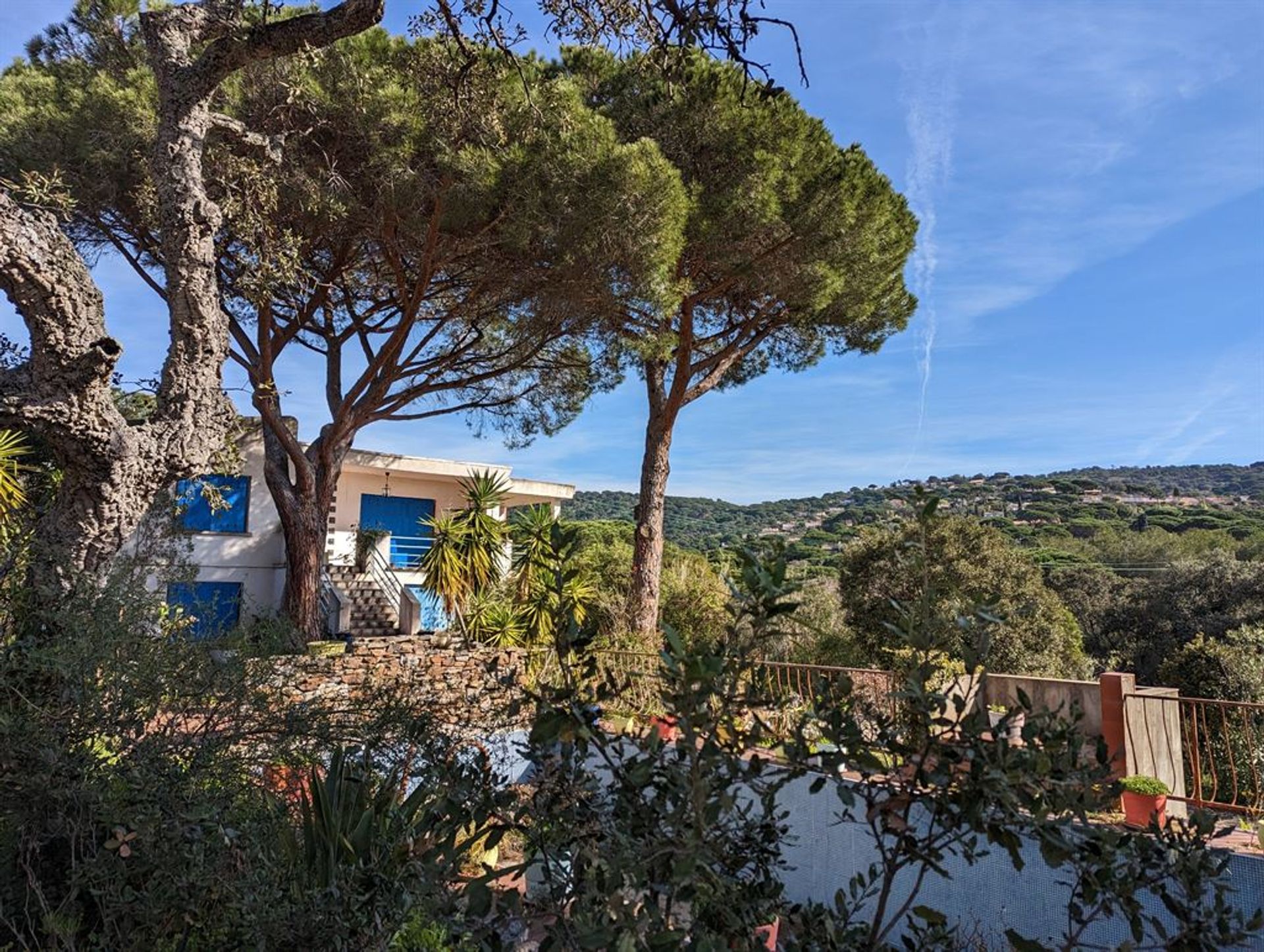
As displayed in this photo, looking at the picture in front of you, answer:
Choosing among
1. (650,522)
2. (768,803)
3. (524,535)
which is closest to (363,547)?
(524,535)

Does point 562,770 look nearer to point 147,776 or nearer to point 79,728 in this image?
point 147,776

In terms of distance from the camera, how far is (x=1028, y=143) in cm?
1396

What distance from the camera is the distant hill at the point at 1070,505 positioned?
29.2 m

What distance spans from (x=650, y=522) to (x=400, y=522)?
738 centimetres

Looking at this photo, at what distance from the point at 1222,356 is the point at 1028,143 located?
109ft

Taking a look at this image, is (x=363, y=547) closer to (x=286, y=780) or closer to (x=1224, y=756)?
(x=286, y=780)

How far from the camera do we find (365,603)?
50.6ft

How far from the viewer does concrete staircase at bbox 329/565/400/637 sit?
15.0 metres

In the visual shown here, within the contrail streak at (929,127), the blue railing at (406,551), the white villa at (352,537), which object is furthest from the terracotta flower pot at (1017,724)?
the blue railing at (406,551)

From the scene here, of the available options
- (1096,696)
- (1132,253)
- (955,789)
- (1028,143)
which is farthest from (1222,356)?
(955,789)

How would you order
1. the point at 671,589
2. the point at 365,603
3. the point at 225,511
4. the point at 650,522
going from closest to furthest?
1. the point at 650,522
2. the point at 225,511
3. the point at 671,589
4. the point at 365,603

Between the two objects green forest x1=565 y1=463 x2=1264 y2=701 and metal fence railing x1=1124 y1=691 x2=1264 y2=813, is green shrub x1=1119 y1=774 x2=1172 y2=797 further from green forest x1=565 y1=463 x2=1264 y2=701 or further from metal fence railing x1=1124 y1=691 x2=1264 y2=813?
green forest x1=565 y1=463 x2=1264 y2=701

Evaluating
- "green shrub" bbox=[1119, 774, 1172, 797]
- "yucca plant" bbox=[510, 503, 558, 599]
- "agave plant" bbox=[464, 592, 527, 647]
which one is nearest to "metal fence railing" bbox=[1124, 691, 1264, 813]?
"green shrub" bbox=[1119, 774, 1172, 797]

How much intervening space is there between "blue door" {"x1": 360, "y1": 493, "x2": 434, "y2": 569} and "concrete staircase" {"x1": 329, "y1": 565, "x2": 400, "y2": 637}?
3.30ft
